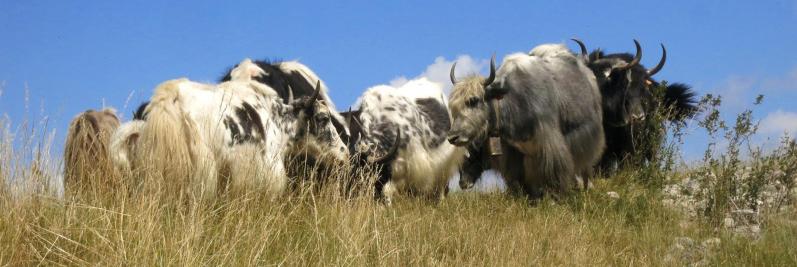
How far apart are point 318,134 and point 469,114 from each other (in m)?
1.63

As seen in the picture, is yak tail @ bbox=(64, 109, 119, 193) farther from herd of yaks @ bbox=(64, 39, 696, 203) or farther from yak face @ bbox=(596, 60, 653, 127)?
yak face @ bbox=(596, 60, 653, 127)

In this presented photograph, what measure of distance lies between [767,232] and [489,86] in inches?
122

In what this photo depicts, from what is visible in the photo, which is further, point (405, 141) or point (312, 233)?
point (405, 141)

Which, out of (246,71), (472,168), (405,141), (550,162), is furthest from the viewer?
(472,168)

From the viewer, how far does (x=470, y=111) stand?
31.8ft

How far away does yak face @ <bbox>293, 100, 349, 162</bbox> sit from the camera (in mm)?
8852

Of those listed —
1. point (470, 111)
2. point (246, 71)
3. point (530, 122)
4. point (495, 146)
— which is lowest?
point (495, 146)

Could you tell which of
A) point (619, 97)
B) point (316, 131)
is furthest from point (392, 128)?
point (619, 97)

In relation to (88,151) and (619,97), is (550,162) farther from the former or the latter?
(88,151)

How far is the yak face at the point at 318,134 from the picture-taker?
348 inches

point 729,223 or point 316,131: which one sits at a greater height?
point 316,131

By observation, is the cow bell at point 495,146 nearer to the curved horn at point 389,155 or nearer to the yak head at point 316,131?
the curved horn at point 389,155

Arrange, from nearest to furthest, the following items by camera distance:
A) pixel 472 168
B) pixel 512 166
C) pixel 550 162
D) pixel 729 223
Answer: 1. pixel 729 223
2. pixel 550 162
3. pixel 512 166
4. pixel 472 168

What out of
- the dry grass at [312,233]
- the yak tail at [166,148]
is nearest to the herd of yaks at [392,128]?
the yak tail at [166,148]
